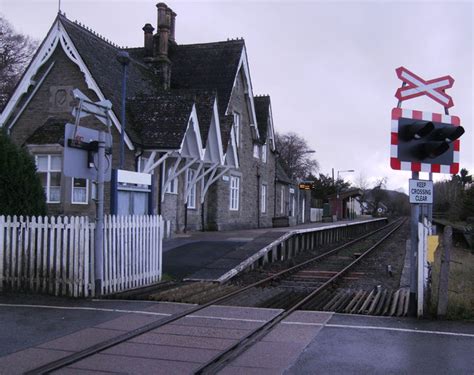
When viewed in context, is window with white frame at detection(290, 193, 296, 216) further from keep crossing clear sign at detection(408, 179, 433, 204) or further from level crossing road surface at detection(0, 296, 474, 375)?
level crossing road surface at detection(0, 296, 474, 375)

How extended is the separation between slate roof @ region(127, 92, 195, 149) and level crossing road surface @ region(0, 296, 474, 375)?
1061cm

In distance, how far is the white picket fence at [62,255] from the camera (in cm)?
996

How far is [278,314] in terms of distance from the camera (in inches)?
336

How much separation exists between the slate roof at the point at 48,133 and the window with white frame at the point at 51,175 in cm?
57

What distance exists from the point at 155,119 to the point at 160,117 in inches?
7.8

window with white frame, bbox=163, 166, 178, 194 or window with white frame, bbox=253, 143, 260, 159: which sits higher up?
window with white frame, bbox=253, 143, 260, 159

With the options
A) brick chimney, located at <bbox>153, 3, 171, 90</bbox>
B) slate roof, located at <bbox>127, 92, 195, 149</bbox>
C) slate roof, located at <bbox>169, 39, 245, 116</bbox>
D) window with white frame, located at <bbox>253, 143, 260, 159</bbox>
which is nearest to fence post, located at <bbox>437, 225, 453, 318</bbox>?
slate roof, located at <bbox>127, 92, 195, 149</bbox>

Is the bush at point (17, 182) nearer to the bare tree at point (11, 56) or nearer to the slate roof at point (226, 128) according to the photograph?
the slate roof at point (226, 128)

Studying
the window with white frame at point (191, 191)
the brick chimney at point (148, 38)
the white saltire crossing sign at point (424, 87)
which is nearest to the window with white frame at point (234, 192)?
the window with white frame at point (191, 191)

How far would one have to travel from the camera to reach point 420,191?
8758 mm

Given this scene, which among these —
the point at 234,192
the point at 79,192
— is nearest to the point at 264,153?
the point at 234,192

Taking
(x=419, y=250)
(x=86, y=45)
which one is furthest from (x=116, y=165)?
(x=419, y=250)

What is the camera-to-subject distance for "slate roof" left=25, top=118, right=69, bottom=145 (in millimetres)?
19156

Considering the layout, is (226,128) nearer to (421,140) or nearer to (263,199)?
Answer: (263,199)
